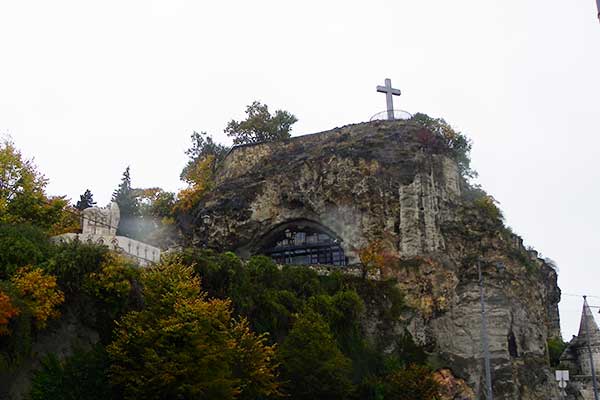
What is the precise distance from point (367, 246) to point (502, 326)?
8396 millimetres

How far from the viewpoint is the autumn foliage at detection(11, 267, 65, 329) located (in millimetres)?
25766

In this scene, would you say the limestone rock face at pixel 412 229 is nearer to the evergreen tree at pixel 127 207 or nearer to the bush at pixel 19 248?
the evergreen tree at pixel 127 207

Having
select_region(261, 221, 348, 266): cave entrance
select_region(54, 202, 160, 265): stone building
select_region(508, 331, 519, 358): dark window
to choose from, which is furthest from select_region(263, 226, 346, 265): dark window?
select_region(54, 202, 160, 265): stone building

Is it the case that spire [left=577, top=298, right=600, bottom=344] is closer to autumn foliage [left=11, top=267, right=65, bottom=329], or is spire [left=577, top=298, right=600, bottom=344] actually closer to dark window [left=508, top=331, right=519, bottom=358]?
dark window [left=508, top=331, right=519, bottom=358]

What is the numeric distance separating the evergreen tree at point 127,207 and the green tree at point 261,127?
9.55 m

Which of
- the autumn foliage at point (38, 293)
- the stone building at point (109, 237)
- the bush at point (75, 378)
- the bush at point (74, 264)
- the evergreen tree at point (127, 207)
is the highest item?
the evergreen tree at point (127, 207)

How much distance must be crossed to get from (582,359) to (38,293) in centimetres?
4410

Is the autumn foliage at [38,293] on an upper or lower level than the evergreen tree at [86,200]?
lower

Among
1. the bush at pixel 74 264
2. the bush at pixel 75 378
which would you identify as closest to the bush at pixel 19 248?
the bush at pixel 74 264

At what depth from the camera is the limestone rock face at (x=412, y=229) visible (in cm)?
3966

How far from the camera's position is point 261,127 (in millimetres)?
52812

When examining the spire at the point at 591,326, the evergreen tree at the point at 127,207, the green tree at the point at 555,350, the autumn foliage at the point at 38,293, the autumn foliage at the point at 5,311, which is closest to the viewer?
the autumn foliage at the point at 5,311

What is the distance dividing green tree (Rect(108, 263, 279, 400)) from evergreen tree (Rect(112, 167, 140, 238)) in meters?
24.4

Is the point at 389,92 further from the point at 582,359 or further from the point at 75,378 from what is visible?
the point at 75,378
